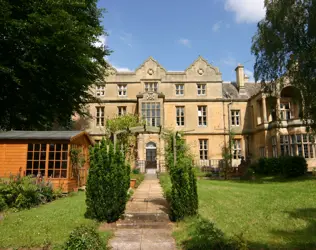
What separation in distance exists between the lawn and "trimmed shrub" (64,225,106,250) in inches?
79.3

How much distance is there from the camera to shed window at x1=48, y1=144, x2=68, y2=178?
13.9 meters

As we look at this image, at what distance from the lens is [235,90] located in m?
30.7

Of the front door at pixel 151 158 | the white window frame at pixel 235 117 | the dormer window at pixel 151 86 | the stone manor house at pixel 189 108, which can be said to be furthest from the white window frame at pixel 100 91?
the white window frame at pixel 235 117

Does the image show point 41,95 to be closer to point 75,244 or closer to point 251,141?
point 75,244

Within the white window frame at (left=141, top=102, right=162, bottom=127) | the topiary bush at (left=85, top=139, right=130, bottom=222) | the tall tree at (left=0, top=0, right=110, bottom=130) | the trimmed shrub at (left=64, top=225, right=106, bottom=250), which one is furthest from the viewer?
the white window frame at (left=141, top=102, right=162, bottom=127)

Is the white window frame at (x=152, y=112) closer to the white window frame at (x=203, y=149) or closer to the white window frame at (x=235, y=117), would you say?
the white window frame at (x=203, y=149)

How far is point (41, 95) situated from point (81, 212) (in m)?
11.0

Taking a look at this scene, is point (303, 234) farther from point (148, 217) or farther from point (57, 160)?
point (57, 160)

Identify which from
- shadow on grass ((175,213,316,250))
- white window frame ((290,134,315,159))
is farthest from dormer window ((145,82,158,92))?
shadow on grass ((175,213,316,250))

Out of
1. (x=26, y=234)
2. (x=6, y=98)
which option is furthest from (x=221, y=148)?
(x=26, y=234)

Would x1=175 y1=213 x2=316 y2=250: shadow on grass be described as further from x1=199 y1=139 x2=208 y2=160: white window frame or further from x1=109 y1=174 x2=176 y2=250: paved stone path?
x1=199 y1=139 x2=208 y2=160: white window frame

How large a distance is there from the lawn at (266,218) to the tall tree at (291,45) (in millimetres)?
7014

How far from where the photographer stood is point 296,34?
16.2m

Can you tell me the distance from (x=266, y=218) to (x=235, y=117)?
22.3 m
